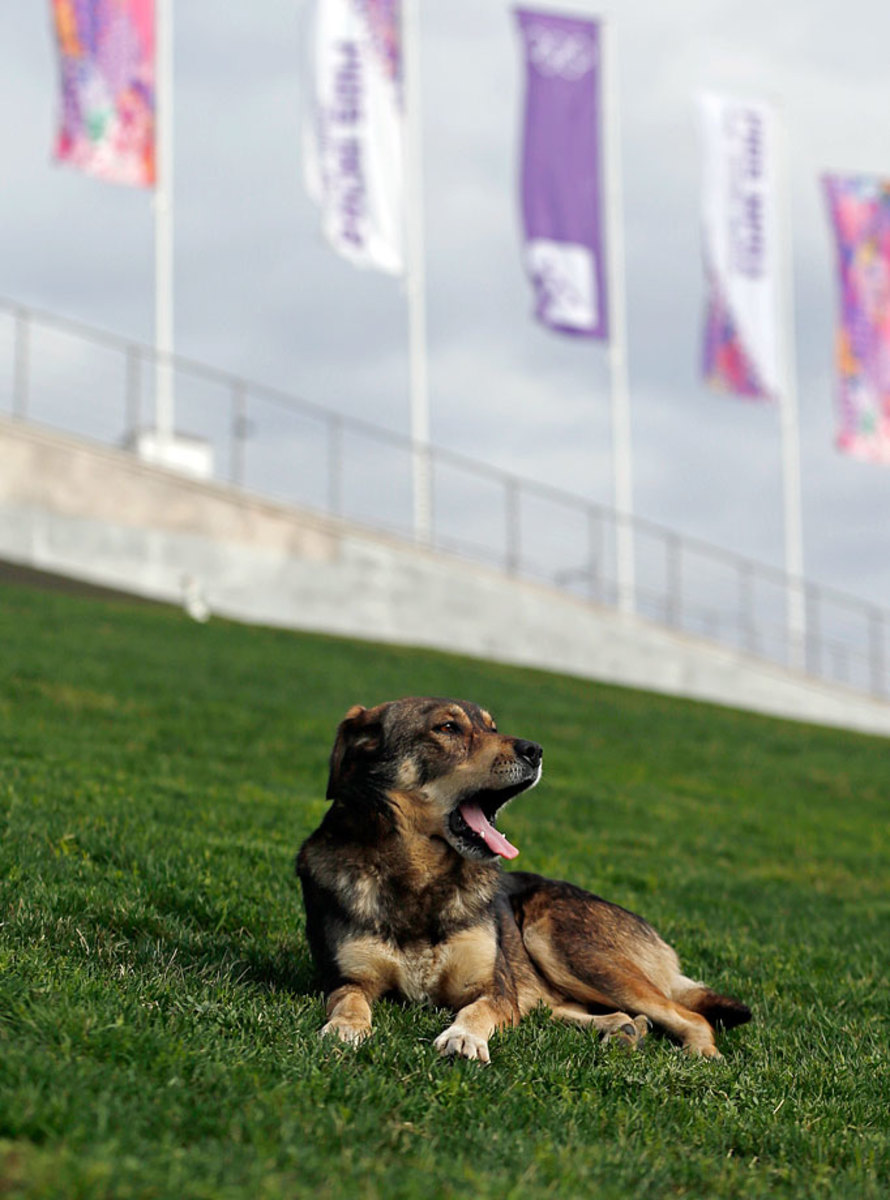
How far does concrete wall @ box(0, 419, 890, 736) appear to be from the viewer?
2583cm

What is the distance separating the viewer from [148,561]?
26.8m

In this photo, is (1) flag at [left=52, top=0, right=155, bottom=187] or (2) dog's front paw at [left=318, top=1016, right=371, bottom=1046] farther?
(1) flag at [left=52, top=0, right=155, bottom=187]

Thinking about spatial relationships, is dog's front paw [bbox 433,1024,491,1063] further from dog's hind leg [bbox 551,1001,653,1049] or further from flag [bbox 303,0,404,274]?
flag [bbox 303,0,404,274]

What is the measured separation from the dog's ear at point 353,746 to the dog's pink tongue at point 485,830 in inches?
17.7

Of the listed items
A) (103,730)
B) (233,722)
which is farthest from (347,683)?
(103,730)

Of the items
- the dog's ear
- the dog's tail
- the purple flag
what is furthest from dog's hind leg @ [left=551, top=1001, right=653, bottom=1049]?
the purple flag

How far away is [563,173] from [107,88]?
32.1 feet

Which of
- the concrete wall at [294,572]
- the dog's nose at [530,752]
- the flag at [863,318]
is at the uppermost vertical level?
the flag at [863,318]

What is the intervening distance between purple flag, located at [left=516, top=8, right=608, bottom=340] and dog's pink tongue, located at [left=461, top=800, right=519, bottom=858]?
2534cm

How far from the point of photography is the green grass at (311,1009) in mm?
3533

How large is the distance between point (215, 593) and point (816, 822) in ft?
51.3

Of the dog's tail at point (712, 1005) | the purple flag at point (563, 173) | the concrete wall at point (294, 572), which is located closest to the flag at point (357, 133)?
the purple flag at point (563, 173)

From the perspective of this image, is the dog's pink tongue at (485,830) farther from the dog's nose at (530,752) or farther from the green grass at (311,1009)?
the green grass at (311,1009)

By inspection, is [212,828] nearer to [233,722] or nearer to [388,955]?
[388,955]
